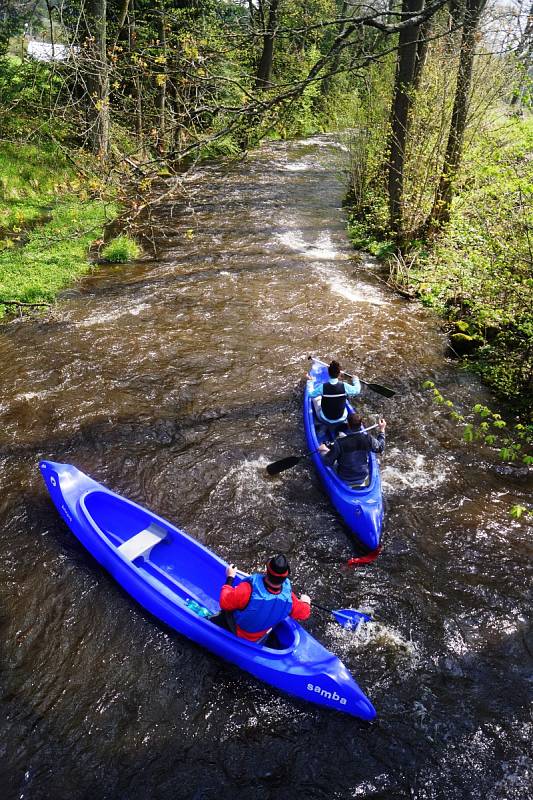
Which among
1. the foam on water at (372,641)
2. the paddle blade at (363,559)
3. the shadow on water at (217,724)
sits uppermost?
the paddle blade at (363,559)

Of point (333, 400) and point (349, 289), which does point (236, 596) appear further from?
point (349, 289)

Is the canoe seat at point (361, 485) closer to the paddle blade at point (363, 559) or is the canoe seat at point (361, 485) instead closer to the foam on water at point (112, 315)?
the paddle blade at point (363, 559)

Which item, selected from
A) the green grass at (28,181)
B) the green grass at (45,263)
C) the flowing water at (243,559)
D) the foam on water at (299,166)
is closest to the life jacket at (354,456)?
the flowing water at (243,559)

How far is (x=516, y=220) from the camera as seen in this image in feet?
22.0

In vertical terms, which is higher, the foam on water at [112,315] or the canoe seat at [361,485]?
the foam on water at [112,315]

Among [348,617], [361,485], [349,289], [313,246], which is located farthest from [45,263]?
[348,617]

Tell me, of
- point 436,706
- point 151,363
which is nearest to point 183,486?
point 151,363

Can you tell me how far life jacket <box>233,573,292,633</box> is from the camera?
4281 mm

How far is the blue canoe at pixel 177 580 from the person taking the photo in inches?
167

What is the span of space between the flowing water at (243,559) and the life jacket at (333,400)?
71 cm

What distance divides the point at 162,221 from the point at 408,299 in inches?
277

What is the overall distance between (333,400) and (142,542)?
299cm

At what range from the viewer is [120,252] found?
1173cm

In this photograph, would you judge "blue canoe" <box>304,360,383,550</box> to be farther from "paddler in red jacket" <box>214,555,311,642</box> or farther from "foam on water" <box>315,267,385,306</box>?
"foam on water" <box>315,267,385,306</box>
